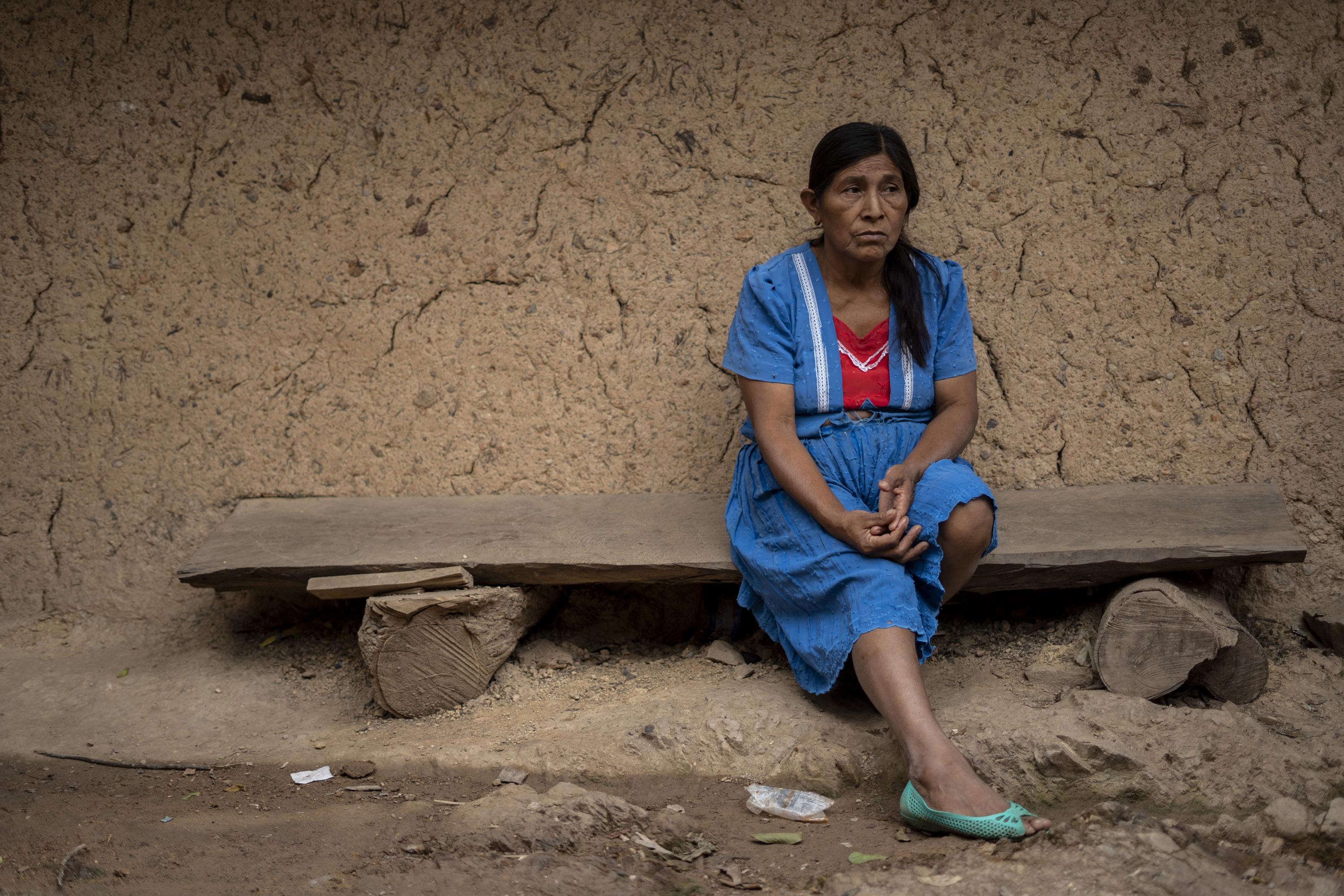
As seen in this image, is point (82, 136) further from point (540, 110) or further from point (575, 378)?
point (575, 378)

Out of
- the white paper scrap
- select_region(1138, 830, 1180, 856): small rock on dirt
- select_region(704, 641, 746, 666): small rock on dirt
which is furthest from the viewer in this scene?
select_region(704, 641, 746, 666): small rock on dirt

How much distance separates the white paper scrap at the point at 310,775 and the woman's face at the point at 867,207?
1.64m

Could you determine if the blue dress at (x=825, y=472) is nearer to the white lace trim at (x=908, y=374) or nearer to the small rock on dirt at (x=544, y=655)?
the white lace trim at (x=908, y=374)

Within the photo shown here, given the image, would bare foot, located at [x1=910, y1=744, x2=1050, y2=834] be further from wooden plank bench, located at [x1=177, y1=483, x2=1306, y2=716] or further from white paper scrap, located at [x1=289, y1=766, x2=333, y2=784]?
white paper scrap, located at [x1=289, y1=766, x2=333, y2=784]

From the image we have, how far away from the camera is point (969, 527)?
2229 millimetres

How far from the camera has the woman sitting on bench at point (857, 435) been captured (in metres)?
2.21

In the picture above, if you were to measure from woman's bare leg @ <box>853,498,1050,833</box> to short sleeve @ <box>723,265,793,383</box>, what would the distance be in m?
0.51

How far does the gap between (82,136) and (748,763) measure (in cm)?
251

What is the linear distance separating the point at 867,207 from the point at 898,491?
24.9 inches

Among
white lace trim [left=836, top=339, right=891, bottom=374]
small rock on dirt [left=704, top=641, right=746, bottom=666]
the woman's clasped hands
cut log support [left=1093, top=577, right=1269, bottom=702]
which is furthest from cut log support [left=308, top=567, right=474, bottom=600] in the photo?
cut log support [left=1093, top=577, right=1269, bottom=702]

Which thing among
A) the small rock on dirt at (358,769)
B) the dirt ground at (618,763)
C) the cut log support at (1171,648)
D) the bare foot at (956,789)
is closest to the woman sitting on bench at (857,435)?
the bare foot at (956,789)

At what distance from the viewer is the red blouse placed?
2484 mm

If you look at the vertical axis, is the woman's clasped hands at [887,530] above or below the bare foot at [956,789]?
above

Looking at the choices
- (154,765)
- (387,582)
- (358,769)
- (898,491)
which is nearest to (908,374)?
(898,491)
